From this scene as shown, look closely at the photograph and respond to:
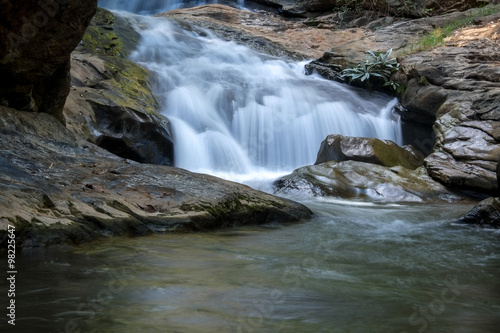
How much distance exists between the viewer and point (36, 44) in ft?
15.8

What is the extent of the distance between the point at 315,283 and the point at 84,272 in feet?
4.53

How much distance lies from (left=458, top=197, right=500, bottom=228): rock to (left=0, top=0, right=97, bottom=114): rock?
492cm

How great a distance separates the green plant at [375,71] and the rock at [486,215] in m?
7.37

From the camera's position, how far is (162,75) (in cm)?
1114

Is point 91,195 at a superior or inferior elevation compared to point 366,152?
inferior

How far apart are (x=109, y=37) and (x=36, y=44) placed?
8042 millimetres

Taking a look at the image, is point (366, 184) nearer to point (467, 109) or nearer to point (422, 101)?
point (467, 109)

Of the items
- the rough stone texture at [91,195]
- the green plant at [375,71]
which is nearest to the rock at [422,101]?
the green plant at [375,71]

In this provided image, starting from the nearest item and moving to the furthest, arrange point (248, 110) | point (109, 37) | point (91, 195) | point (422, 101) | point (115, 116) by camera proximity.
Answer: point (91, 195)
point (115, 116)
point (422, 101)
point (248, 110)
point (109, 37)

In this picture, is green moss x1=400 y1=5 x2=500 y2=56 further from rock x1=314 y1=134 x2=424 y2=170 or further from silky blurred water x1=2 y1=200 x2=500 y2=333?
silky blurred water x1=2 y1=200 x2=500 y2=333

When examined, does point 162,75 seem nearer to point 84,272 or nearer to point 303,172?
point 303,172

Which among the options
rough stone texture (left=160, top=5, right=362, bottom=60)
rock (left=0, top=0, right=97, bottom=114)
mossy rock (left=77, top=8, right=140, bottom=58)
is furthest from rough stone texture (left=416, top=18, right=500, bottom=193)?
mossy rock (left=77, top=8, right=140, bottom=58)

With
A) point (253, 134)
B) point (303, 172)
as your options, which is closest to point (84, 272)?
point (303, 172)

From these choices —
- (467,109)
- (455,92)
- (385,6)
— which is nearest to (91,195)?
(467,109)
